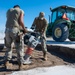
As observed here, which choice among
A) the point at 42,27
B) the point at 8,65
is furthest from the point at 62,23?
the point at 8,65

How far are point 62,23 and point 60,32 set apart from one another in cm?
69

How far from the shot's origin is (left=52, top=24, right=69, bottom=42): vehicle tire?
577 inches

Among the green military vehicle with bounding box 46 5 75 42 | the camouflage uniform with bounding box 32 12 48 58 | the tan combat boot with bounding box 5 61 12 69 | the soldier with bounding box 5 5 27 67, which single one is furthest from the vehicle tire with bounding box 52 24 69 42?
the soldier with bounding box 5 5 27 67

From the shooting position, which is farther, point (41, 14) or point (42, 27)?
point (42, 27)

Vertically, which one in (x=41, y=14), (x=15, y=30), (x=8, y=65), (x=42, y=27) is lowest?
(x=8, y=65)

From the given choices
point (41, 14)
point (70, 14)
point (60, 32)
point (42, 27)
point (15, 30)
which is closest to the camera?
point (15, 30)

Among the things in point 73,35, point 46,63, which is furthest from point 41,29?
point 73,35

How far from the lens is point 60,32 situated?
1506 centimetres

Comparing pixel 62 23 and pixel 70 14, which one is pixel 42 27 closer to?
pixel 62 23

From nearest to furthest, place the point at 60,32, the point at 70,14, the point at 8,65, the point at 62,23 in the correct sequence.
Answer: the point at 8,65, the point at 60,32, the point at 62,23, the point at 70,14

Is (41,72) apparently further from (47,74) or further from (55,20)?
(55,20)

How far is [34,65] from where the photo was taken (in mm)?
7449

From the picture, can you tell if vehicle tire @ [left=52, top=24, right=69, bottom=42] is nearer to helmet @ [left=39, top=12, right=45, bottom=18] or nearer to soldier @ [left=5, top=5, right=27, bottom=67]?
helmet @ [left=39, top=12, right=45, bottom=18]

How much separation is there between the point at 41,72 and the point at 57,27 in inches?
354
